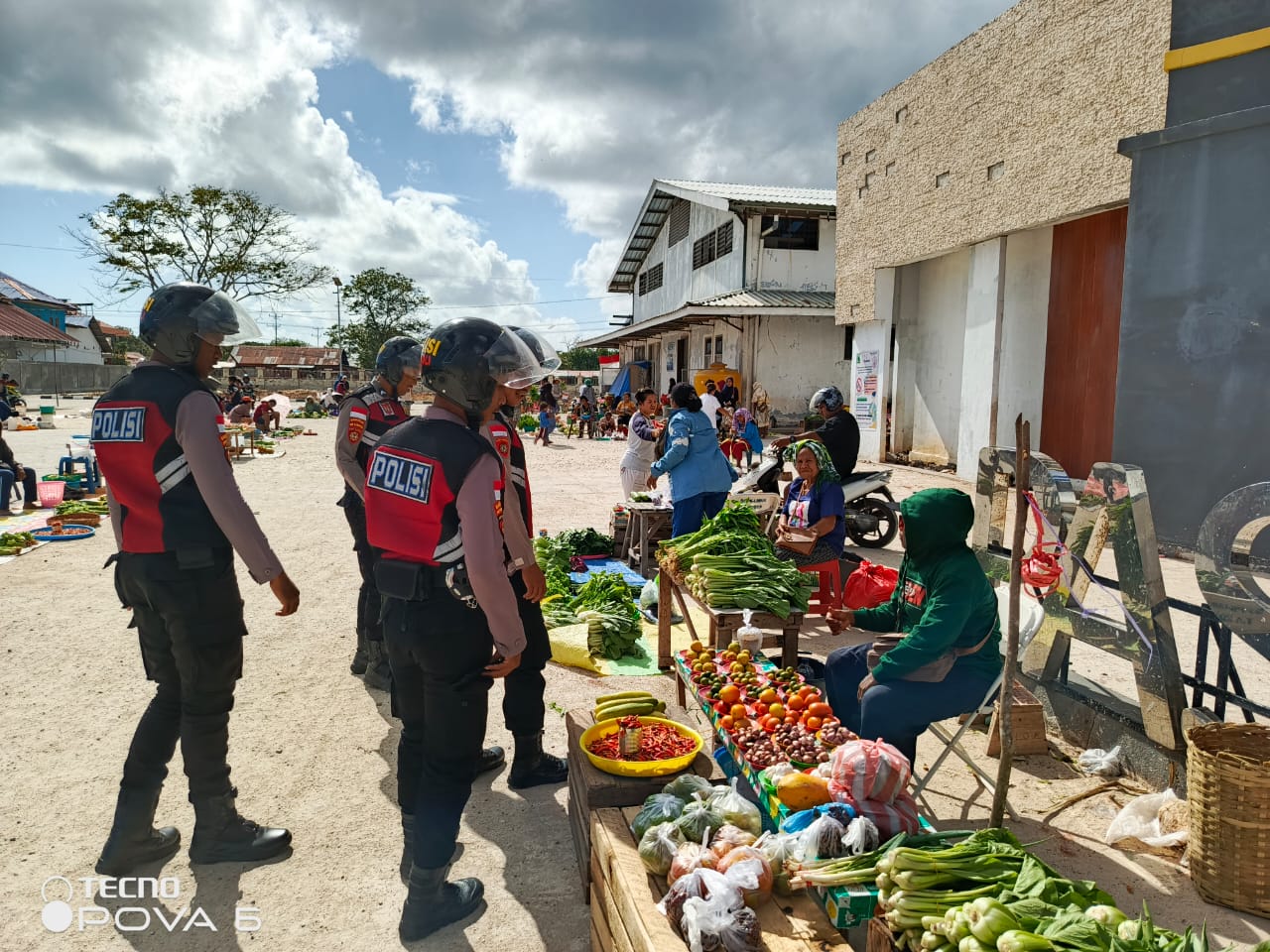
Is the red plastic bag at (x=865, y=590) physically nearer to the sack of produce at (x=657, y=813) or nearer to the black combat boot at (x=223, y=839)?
the sack of produce at (x=657, y=813)

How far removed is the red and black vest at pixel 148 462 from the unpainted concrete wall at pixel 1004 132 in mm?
11438

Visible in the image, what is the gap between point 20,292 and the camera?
5009cm

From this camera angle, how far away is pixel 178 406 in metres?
3.17

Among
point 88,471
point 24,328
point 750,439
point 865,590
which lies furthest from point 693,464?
point 24,328

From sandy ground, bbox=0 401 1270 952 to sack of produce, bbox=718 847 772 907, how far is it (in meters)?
0.92

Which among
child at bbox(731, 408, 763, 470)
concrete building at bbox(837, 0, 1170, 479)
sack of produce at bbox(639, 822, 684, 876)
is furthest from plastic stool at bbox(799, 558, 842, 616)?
child at bbox(731, 408, 763, 470)

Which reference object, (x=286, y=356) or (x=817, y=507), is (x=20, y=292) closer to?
(x=286, y=356)

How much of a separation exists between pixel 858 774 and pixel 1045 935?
0.79m

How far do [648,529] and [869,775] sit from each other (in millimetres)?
5598

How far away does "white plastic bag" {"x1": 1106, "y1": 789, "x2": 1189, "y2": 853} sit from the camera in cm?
361

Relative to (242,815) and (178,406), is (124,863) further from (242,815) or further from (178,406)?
(178,406)

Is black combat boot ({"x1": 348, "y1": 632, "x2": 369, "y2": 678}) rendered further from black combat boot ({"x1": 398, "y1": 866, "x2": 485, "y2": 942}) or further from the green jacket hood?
the green jacket hood

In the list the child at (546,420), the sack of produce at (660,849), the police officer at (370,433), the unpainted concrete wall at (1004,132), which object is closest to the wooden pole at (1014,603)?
the sack of produce at (660,849)

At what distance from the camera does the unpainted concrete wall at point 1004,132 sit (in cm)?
1026
